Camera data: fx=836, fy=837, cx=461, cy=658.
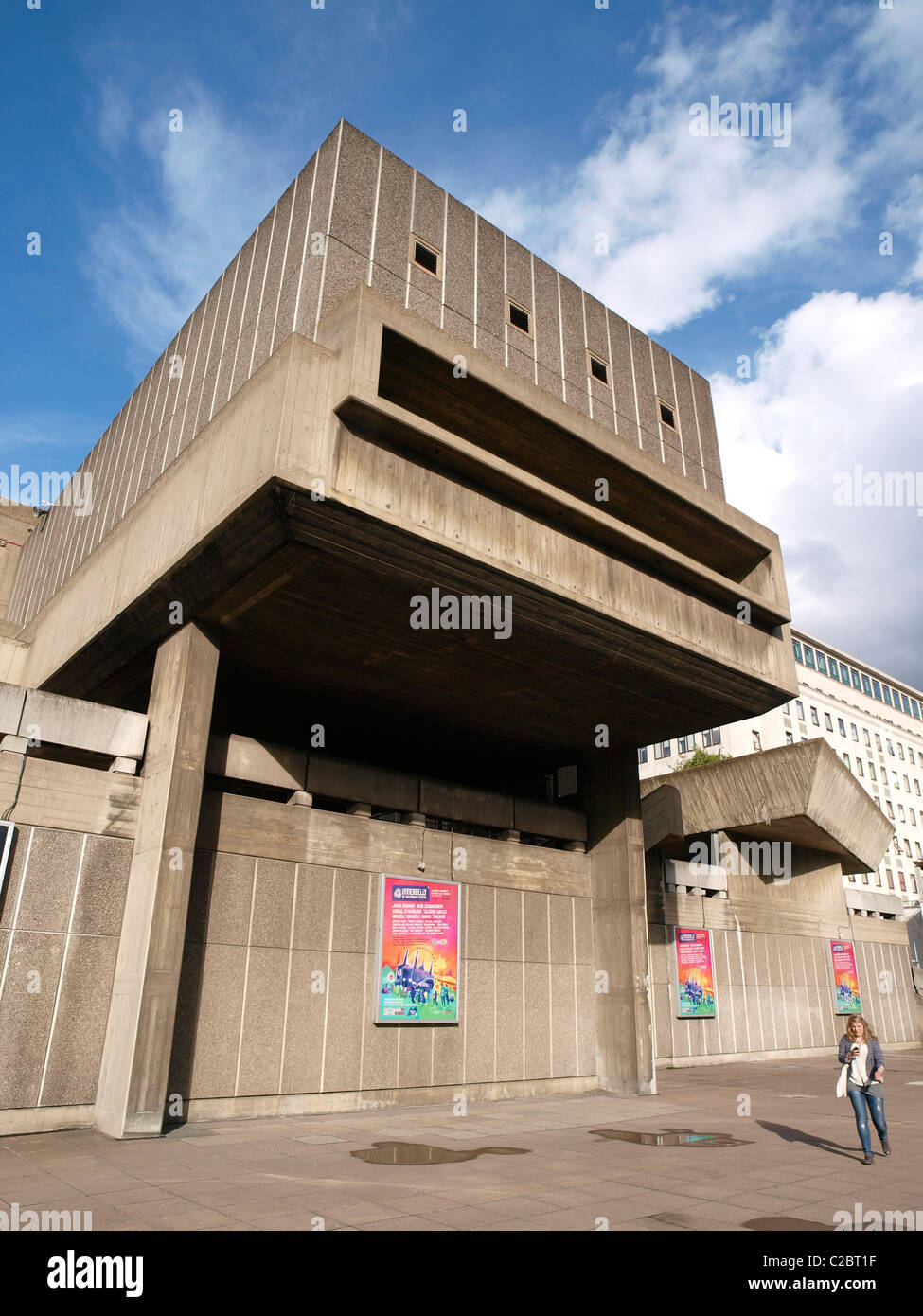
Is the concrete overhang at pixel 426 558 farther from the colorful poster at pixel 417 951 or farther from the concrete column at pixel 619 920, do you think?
the colorful poster at pixel 417 951

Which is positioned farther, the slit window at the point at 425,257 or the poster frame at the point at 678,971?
the poster frame at the point at 678,971

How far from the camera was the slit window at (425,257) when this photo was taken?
57.7 ft

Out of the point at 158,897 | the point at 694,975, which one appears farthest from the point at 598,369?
the point at 694,975

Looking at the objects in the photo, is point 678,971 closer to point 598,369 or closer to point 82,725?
point 598,369

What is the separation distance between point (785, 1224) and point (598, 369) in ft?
62.2

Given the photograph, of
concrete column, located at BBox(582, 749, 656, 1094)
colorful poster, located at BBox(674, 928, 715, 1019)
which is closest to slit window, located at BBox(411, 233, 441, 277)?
concrete column, located at BBox(582, 749, 656, 1094)

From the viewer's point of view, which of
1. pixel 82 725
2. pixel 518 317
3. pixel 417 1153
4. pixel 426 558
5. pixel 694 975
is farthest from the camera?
pixel 694 975

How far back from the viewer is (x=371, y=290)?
579 inches

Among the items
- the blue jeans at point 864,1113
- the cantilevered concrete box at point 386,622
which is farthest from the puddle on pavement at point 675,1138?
the cantilevered concrete box at point 386,622

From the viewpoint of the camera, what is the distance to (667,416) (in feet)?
77.5

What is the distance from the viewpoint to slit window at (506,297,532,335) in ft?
63.7

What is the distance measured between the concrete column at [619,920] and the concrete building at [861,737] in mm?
46664

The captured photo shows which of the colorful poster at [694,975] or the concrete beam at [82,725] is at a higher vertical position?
the concrete beam at [82,725]

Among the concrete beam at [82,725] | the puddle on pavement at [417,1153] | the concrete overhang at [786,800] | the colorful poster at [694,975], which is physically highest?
the concrete overhang at [786,800]
